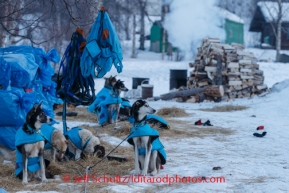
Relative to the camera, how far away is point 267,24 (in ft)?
129

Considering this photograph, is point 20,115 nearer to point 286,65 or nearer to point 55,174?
point 55,174

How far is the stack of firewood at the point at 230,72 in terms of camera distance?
16625mm

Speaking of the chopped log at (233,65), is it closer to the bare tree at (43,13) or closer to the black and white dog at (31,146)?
the bare tree at (43,13)

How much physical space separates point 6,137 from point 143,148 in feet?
9.36

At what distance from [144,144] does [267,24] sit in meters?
35.2

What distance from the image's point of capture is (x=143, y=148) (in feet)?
20.7

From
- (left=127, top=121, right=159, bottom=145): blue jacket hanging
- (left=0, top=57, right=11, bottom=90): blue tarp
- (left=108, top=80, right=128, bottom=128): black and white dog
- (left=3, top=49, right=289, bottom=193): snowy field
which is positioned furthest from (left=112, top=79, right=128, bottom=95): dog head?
(left=127, top=121, right=159, bottom=145): blue jacket hanging

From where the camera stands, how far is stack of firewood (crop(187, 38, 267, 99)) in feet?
54.5

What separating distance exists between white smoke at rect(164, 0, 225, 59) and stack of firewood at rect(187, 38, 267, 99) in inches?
624

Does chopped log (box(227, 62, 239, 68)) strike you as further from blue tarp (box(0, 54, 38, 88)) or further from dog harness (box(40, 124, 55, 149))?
dog harness (box(40, 124, 55, 149))

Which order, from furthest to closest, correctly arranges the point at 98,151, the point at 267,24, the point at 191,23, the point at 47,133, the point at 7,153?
the point at 267,24 → the point at 191,23 → the point at 7,153 → the point at 98,151 → the point at 47,133

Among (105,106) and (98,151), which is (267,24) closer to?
(105,106)

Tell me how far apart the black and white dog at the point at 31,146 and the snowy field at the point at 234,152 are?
63 centimetres

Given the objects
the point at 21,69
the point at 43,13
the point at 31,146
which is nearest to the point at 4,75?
the point at 21,69
